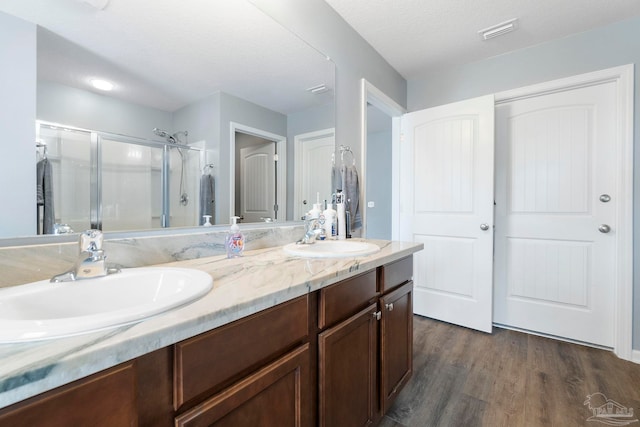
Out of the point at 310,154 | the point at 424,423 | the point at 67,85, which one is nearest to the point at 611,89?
the point at 310,154

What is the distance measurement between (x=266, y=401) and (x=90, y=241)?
0.61 m

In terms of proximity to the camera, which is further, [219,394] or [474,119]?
[474,119]

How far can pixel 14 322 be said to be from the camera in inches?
17.4

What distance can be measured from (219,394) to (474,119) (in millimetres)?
2586

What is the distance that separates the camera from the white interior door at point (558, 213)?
2.02 m

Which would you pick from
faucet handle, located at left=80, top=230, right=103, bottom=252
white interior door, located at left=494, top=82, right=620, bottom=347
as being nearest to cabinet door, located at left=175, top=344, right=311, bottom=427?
faucet handle, located at left=80, top=230, right=103, bottom=252

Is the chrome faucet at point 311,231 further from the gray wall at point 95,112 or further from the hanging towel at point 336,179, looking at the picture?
the gray wall at point 95,112

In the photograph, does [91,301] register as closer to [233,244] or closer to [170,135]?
[233,244]

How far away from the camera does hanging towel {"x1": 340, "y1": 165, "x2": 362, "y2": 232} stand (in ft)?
6.20

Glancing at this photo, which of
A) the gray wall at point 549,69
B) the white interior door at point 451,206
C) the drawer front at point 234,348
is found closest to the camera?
the drawer front at point 234,348

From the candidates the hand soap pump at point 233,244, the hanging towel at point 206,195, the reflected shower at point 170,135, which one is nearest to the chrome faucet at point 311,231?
the hand soap pump at point 233,244

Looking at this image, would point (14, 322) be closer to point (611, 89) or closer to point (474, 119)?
point (474, 119)

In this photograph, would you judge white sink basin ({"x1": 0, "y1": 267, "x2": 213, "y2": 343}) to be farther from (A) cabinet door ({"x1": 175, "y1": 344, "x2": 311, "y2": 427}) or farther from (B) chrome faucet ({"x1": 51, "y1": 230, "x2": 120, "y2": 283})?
(A) cabinet door ({"x1": 175, "y1": 344, "x2": 311, "y2": 427})

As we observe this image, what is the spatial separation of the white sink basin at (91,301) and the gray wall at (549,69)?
8.76ft
